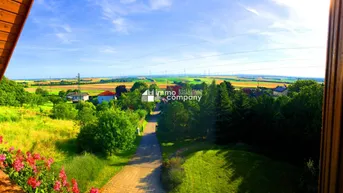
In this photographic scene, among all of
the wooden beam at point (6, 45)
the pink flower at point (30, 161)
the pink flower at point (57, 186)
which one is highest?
the wooden beam at point (6, 45)

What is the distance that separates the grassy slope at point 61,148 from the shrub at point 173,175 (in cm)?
212

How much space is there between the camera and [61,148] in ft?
30.6

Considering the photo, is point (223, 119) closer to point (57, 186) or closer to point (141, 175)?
point (141, 175)

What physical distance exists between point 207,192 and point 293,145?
15.8 ft

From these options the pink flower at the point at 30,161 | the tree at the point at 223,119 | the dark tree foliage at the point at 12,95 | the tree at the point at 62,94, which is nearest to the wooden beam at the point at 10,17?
the pink flower at the point at 30,161

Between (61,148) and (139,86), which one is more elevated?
(139,86)

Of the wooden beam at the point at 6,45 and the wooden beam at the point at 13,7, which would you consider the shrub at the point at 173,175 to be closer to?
the wooden beam at the point at 6,45

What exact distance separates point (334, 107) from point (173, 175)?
701 centimetres

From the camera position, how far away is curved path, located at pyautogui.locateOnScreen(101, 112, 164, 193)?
6.83 m

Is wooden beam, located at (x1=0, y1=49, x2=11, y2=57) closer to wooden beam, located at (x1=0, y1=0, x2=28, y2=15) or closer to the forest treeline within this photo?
wooden beam, located at (x1=0, y1=0, x2=28, y2=15)

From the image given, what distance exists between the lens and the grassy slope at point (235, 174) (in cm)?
640

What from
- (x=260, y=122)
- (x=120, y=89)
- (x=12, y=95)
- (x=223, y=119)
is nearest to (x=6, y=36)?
(x=260, y=122)

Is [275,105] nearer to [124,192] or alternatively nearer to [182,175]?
[182,175]

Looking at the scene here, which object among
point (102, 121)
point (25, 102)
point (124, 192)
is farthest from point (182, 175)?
point (25, 102)
